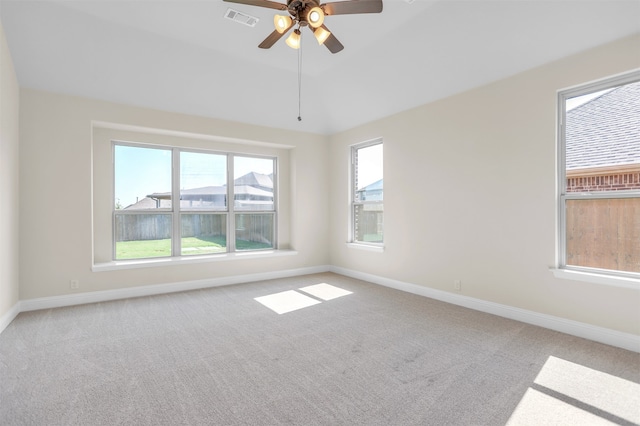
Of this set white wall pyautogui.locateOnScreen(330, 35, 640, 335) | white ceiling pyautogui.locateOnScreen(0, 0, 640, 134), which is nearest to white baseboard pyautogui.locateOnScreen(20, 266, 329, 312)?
white wall pyautogui.locateOnScreen(330, 35, 640, 335)

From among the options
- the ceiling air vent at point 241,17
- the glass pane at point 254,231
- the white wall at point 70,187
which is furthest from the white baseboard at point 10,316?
the ceiling air vent at point 241,17

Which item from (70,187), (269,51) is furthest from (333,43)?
(70,187)

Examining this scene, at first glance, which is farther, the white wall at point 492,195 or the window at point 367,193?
the window at point 367,193

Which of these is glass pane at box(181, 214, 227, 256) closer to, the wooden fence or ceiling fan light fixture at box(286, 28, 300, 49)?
the wooden fence

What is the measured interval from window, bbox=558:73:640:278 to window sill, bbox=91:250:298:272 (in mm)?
4248

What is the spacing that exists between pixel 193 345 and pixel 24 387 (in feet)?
Answer: 3.83

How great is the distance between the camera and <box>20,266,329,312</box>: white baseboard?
3.97 m

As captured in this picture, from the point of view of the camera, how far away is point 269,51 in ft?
13.9

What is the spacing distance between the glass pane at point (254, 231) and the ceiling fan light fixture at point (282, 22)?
3.82 m

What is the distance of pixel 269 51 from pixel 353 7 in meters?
2.11

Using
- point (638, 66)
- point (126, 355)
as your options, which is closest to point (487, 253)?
point (638, 66)

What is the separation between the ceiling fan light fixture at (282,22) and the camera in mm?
2533

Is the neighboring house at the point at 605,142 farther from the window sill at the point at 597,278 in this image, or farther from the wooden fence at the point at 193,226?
the wooden fence at the point at 193,226

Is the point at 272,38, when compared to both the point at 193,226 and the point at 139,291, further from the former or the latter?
the point at 139,291
